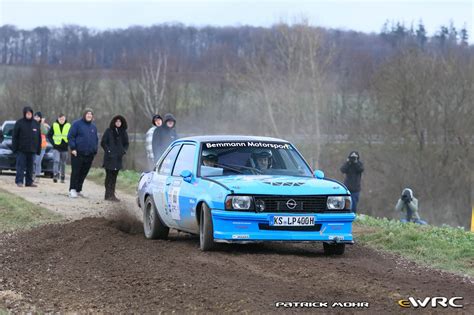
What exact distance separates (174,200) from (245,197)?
1.74 meters

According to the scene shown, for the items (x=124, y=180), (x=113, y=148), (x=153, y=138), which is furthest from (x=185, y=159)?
(x=124, y=180)

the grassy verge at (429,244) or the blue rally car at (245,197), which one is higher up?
the blue rally car at (245,197)

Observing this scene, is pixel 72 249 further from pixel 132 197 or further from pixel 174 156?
pixel 132 197

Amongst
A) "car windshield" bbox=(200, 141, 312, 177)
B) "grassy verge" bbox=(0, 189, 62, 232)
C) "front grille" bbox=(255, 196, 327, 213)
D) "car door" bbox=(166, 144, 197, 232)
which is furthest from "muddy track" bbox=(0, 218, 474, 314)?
"grassy verge" bbox=(0, 189, 62, 232)

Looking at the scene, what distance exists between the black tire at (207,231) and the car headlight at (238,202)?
0.35 metres

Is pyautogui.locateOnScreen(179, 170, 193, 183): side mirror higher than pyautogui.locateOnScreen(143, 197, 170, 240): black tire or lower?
higher

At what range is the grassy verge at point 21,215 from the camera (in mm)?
15430

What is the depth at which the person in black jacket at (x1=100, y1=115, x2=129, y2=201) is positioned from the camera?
19922 millimetres

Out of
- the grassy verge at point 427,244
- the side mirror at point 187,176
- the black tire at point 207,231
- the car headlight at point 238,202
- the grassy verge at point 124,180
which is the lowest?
the grassy verge at point 124,180

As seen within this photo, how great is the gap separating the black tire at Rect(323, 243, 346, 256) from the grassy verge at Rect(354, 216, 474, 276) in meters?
0.98

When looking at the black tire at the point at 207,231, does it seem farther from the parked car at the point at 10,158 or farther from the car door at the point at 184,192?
the parked car at the point at 10,158

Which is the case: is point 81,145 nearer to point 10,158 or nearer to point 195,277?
point 10,158

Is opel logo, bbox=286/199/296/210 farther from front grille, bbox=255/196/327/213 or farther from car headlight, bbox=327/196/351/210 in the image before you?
car headlight, bbox=327/196/351/210

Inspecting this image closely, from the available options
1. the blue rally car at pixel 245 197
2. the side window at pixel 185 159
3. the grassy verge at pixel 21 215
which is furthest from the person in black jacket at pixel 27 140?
the side window at pixel 185 159
